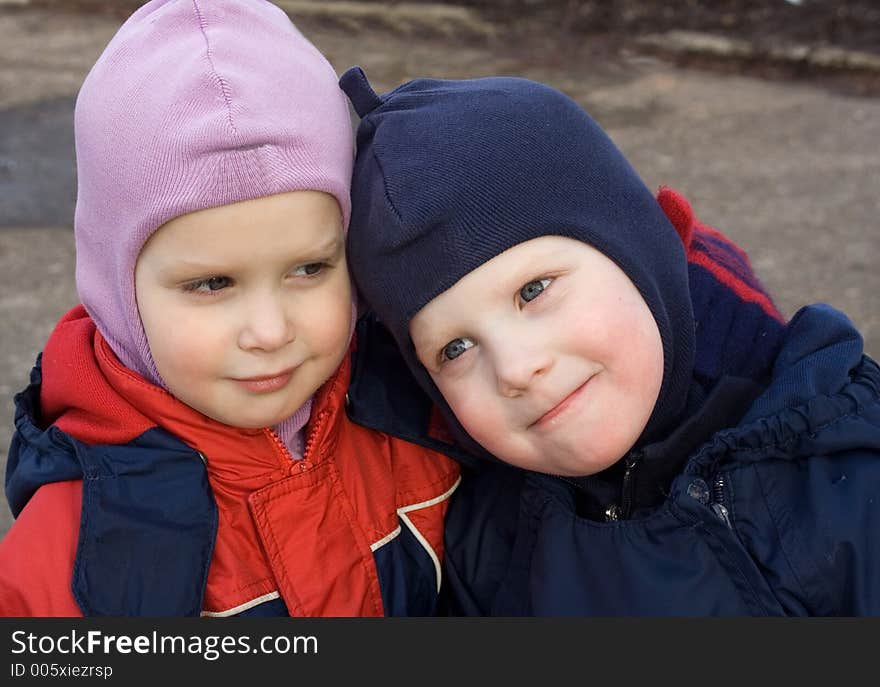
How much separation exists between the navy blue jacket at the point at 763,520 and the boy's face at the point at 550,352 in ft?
0.46

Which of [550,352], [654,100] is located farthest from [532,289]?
[654,100]

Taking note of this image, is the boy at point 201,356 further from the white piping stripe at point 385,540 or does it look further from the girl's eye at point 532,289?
the girl's eye at point 532,289

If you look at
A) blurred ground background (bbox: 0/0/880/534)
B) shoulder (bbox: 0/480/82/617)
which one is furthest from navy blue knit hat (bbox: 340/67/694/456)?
blurred ground background (bbox: 0/0/880/534)

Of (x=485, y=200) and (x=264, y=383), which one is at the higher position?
(x=485, y=200)

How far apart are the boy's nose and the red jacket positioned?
1.29 feet

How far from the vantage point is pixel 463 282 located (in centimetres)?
187

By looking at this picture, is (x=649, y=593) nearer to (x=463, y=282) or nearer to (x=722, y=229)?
(x=463, y=282)

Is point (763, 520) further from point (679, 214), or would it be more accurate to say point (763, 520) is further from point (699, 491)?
point (679, 214)

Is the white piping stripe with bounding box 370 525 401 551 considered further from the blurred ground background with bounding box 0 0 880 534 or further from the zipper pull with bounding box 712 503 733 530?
the blurred ground background with bounding box 0 0 880 534

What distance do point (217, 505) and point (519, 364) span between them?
0.55m

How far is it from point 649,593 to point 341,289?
2.22 ft

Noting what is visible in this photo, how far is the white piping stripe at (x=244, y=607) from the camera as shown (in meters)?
1.99

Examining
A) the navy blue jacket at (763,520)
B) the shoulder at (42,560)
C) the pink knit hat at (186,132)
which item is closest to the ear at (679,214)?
the navy blue jacket at (763,520)

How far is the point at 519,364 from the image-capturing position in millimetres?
1830
